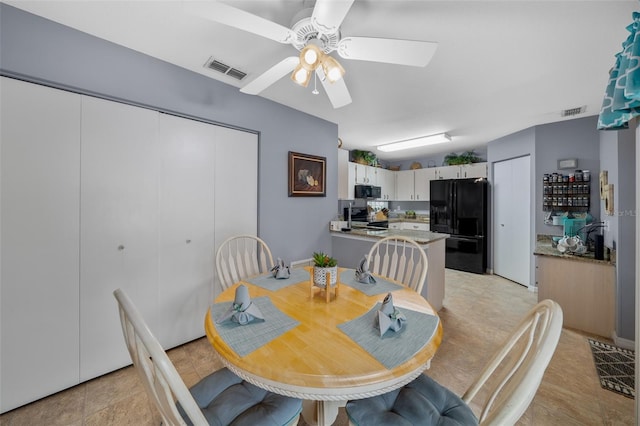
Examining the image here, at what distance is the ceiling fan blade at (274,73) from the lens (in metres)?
1.48

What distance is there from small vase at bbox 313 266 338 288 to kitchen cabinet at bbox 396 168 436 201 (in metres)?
4.74

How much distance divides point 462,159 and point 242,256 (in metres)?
4.79

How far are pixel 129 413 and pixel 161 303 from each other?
2.52ft

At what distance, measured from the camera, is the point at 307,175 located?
317cm

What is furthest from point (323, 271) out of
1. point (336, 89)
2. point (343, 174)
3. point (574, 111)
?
point (574, 111)

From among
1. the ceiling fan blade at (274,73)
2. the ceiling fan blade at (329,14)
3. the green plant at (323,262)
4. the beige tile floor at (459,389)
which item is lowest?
the beige tile floor at (459,389)

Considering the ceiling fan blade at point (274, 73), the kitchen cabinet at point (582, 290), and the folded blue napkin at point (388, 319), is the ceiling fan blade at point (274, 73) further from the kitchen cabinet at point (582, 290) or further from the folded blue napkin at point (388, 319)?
the kitchen cabinet at point (582, 290)

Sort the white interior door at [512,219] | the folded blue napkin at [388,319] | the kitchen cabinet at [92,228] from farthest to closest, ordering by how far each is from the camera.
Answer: the white interior door at [512,219]
the kitchen cabinet at [92,228]
the folded blue napkin at [388,319]

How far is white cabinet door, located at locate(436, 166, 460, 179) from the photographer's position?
5.06m

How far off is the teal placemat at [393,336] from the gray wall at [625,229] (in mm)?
2521

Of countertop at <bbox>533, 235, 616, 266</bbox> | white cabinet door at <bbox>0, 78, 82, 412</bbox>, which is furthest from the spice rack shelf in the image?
white cabinet door at <bbox>0, 78, 82, 412</bbox>

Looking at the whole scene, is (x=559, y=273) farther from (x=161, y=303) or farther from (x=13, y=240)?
(x=13, y=240)

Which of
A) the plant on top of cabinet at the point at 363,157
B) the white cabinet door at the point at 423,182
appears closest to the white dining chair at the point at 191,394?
Result: the plant on top of cabinet at the point at 363,157

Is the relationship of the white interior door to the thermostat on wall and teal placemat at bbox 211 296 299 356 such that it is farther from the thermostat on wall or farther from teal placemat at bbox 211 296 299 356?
teal placemat at bbox 211 296 299 356
